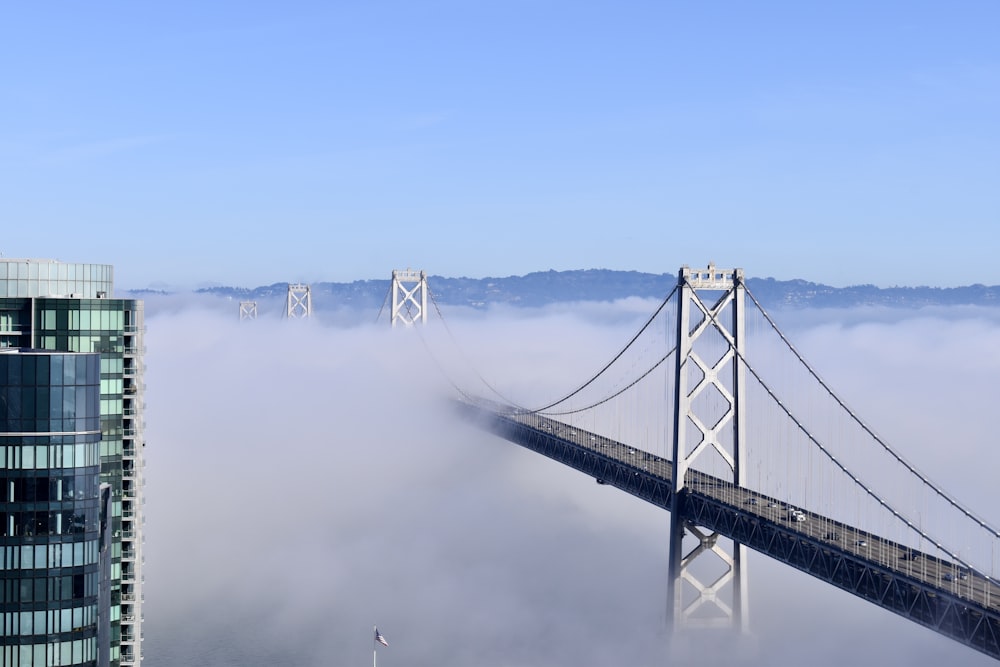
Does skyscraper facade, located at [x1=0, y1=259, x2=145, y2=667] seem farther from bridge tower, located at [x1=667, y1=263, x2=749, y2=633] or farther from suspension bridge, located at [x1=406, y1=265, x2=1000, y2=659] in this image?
bridge tower, located at [x1=667, y1=263, x2=749, y2=633]

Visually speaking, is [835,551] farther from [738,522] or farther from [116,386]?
[116,386]

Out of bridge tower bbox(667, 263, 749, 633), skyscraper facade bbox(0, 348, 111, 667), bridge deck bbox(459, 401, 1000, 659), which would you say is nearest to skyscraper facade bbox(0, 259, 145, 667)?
skyscraper facade bbox(0, 348, 111, 667)

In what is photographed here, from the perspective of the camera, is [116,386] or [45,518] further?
[116,386]

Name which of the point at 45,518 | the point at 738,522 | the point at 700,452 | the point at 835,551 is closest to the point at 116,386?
the point at 45,518

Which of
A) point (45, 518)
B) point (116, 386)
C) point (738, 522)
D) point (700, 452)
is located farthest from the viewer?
point (700, 452)

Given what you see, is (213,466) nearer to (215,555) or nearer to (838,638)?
(215,555)

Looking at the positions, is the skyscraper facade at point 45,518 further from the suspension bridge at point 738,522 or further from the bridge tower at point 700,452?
the bridge tower at point 700,452
